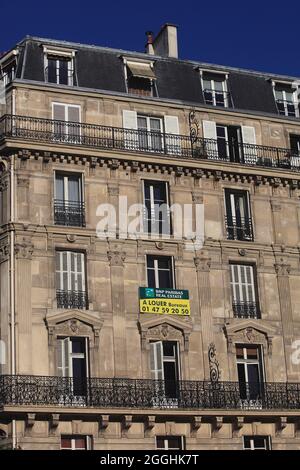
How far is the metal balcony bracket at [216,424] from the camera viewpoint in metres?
Answer: 35.1

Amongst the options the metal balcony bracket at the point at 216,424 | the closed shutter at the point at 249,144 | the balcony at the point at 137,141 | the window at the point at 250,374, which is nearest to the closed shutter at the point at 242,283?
the window at the point at 250,374

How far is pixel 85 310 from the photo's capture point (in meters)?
35.1

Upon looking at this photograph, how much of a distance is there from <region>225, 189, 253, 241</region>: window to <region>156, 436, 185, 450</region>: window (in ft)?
24.7

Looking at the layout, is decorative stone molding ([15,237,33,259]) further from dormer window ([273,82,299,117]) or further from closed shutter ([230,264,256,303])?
dormer window ([273,82,299,117])

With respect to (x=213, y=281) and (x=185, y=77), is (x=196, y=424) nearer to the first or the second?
(x=213, y=281)

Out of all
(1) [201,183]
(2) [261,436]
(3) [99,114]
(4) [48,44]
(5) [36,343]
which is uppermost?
(4) [48,44]

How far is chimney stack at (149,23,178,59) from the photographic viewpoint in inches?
1660

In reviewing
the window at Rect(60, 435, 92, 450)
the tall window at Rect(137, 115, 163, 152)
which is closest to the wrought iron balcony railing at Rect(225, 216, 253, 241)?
the tall window at Rect(137, 115, 163, 152)

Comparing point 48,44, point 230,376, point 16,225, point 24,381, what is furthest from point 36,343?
point 48,44

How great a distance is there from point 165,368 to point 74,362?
10.5 feet

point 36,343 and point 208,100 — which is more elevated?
point 208,100

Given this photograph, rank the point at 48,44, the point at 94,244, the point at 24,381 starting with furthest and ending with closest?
the point at 48,44 < the point at 94,244 < the point at 24,381

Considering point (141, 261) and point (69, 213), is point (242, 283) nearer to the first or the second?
point (141, 261)

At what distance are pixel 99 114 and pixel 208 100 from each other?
475 centimetres
